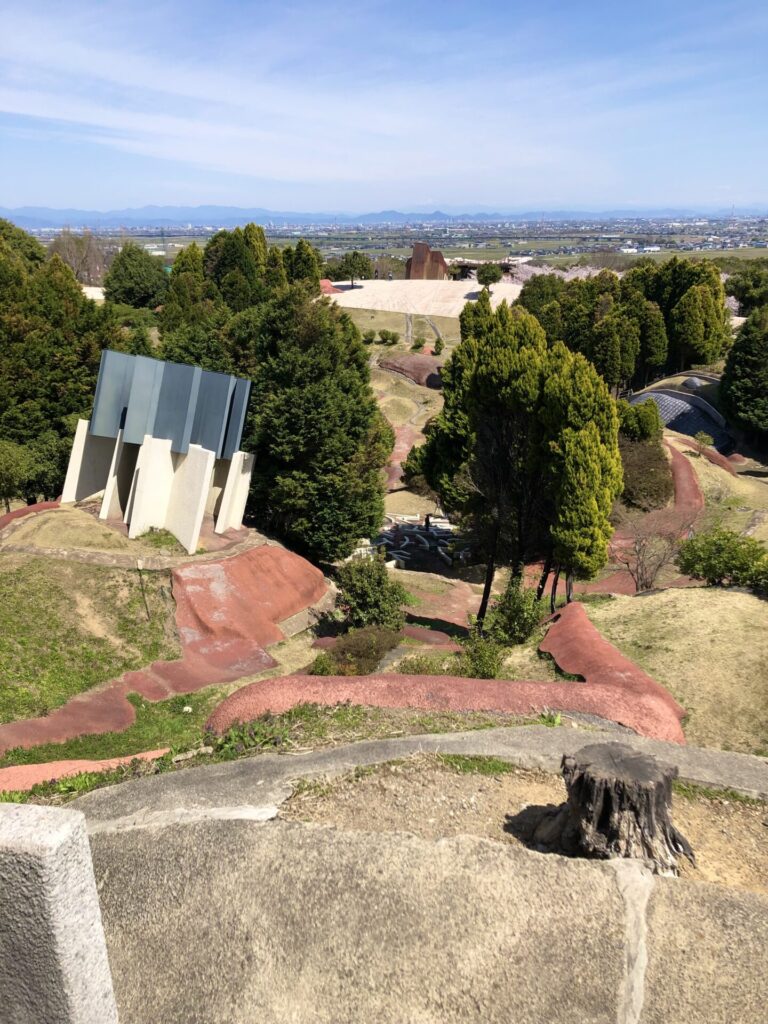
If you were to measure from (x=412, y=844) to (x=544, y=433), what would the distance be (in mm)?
16988

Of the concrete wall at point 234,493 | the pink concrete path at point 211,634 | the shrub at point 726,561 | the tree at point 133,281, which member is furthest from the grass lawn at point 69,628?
the tree at point 133,281

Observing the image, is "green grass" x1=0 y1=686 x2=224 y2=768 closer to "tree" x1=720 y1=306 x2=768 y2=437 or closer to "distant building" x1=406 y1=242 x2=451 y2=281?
"tree" x1=720 y1=306 x2=768 y2=437

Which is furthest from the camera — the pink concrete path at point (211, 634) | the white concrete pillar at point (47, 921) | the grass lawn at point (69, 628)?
the grass lawn at point (69, 628)

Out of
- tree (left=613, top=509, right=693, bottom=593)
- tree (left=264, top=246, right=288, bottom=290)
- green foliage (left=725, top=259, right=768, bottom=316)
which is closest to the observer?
tree (left=613, top=509, right=693, bottom=593)

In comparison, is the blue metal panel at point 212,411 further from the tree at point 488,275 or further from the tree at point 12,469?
the tree at point 488,275

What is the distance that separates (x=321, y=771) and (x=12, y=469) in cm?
2639

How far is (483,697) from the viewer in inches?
544

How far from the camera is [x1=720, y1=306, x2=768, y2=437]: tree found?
45906 millimetres

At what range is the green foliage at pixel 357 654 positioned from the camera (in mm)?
19594

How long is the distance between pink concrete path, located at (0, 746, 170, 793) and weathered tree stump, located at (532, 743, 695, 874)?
293 inches

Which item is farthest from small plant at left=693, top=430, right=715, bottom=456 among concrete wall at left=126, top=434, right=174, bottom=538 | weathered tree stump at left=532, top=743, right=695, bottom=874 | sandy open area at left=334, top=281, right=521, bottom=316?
sandy open area at left=334, top=281, right=521, bottom=316

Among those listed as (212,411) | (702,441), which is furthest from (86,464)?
(702,441)

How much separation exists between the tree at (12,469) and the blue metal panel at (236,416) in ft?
31.2

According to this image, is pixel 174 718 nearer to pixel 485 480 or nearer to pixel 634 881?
pixel 485 480
